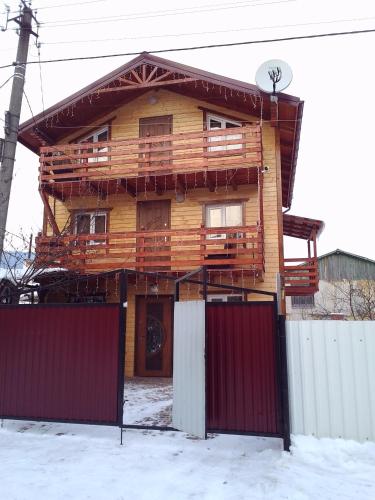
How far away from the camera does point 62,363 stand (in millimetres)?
6723

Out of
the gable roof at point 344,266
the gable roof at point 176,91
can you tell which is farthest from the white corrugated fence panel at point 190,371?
the gable roof at point 344,266

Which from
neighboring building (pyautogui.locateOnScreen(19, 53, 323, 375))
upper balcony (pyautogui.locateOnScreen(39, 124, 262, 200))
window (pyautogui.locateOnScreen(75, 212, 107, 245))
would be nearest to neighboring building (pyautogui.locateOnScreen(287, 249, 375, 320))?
neighboring building (pyautogui.locateOnScreen(19, 53, 323, 375))

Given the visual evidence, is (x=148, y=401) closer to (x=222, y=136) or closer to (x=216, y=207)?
(x=216, y=207)

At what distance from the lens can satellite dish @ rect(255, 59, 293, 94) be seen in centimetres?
1310

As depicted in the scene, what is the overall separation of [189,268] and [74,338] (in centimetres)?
701

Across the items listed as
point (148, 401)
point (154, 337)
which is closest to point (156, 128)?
point (154, 337)

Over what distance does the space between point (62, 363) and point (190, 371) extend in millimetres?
2174

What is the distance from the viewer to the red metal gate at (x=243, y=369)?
5.89 metres

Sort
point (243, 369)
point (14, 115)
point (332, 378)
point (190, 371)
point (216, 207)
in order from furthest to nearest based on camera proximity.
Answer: point (216, 207) → point (14, 115) → point (190, 371) → point (243, 369) → point (332, 378)

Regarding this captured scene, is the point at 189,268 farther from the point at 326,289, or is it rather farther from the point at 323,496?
the point at 326,289

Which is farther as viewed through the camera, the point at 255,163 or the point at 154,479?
the point at 255,163

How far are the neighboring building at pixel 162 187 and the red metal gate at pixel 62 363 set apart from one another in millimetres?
5941

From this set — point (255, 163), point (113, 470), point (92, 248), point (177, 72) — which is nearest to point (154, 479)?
point (113, 470)

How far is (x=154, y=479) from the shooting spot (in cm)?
481
